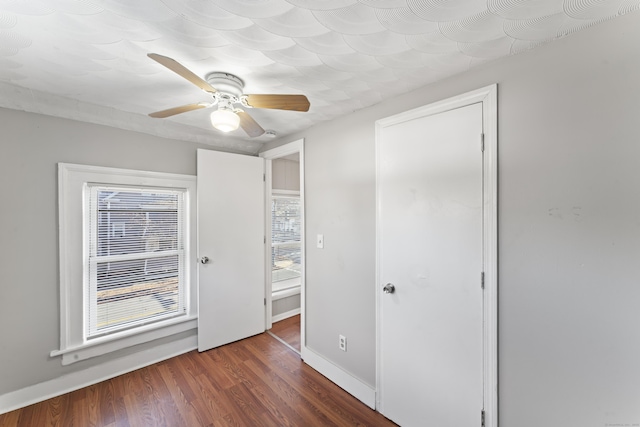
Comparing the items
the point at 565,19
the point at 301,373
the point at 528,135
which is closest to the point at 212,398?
the point at 301,373

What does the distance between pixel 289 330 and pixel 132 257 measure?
6.30 ft

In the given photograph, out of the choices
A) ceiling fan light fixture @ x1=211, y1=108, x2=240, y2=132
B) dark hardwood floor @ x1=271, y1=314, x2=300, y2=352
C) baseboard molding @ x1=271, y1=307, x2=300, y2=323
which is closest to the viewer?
ceiling fan light fixture @ x1=211, y1=108, x2=240, y2=132

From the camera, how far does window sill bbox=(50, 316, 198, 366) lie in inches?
81.2

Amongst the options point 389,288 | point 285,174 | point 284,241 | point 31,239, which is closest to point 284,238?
point 284,241

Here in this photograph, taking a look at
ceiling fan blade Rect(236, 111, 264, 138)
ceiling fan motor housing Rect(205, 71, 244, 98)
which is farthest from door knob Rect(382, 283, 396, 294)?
ceiling fan motor housing Rect(205, 71, 244, 98)

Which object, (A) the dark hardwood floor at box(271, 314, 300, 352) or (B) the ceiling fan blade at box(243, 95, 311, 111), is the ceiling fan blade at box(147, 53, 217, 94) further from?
(A) the dark hardwood floor at box(271, 314, 300, 352)

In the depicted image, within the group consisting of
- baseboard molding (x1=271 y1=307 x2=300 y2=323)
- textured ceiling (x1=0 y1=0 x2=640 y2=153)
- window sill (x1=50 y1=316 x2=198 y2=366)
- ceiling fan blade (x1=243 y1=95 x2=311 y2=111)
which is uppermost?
textured ceiling (x1=0 y1=0 x2=640 y2=153)

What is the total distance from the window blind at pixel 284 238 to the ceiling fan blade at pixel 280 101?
200cm

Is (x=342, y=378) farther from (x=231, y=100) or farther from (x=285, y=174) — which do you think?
(x=285, y=174)

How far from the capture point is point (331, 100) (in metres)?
1.90

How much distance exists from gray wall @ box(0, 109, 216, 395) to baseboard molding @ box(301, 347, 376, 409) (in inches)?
75.3

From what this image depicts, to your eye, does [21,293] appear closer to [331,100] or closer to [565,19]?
[331,100]

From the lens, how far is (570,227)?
3.82 ft

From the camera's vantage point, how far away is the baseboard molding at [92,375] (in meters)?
1.86
